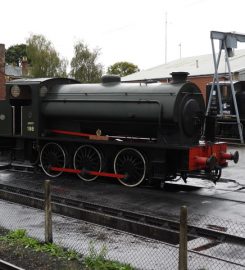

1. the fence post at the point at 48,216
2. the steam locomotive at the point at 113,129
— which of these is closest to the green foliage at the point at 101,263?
the fence post at the point at 48,216

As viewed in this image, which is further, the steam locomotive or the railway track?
the steam locomotive

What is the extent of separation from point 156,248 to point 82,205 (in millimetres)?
2999

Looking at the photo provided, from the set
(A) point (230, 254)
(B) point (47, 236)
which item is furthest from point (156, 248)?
(B) point (47, 236)

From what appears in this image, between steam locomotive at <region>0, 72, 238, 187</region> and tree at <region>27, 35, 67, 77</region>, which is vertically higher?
tree at <region>27, 35, 67, 77</region>

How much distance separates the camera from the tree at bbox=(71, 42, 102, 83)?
46.1 metres

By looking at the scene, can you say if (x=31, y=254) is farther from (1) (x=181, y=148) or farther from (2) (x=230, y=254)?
(1) (x=181, y=148)

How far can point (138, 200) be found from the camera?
30.8ft

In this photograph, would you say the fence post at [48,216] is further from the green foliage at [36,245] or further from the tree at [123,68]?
the tree at [123,68]

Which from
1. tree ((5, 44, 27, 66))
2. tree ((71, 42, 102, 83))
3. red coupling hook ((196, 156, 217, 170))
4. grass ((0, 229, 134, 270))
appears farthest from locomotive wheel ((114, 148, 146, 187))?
tree ((5, 44, 27, 66))

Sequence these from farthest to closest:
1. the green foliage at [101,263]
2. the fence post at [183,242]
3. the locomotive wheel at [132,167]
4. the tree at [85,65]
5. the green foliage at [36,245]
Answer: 1. the tree at [85,65]
2. the locomotive wheel at [132,167]
3. the green foliage at [36,245]
4. the green foliage at [101,263]
5. the fence post at [183,242]

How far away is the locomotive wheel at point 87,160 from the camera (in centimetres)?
1159

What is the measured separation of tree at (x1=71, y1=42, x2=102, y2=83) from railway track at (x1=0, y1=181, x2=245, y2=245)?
37.2 metres

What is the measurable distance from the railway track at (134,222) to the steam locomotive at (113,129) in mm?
2200

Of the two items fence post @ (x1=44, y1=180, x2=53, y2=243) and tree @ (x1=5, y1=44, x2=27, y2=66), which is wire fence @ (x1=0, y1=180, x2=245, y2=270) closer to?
fence post @ (x1=44, y1=180, x2=53, y2=243)
